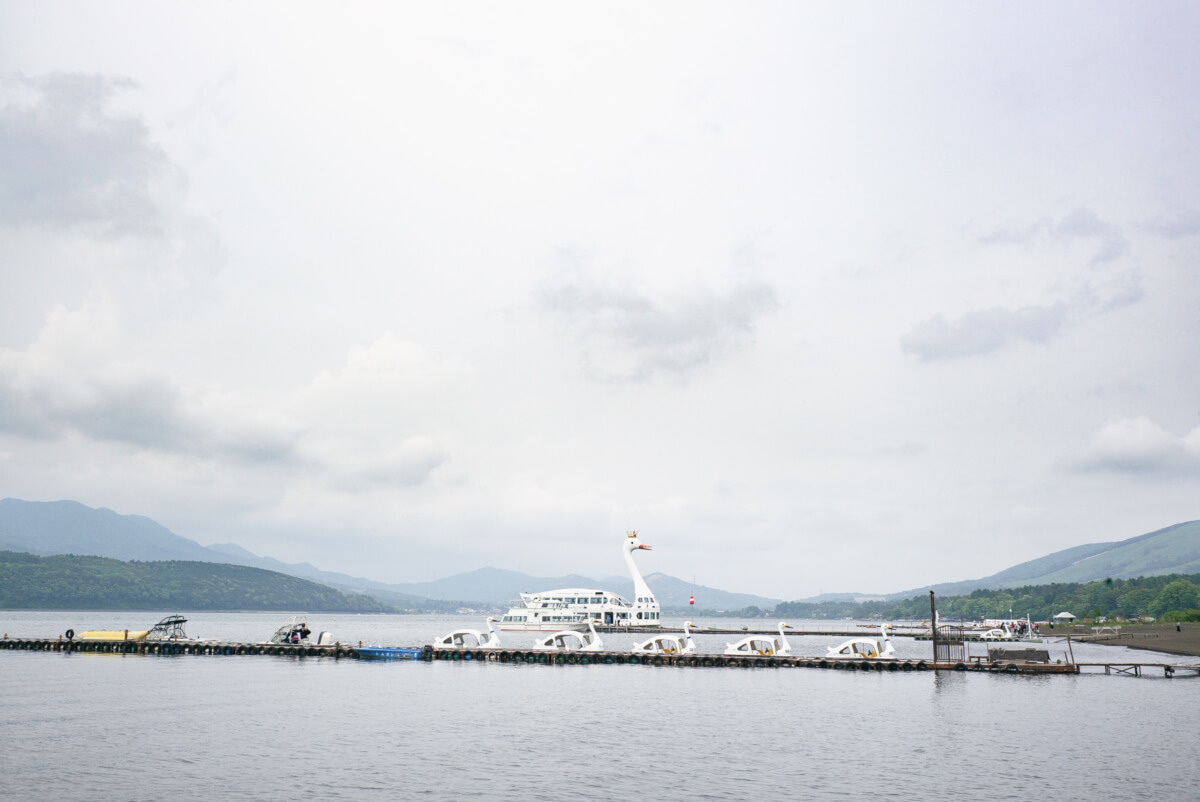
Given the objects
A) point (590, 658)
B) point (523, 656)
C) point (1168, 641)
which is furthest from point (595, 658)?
point (1168, 641)

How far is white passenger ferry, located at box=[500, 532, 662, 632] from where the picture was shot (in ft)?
521

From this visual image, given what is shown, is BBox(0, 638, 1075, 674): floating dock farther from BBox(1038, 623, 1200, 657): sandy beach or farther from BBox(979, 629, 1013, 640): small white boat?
BBox(979, 629, 1013, 640): small white boat

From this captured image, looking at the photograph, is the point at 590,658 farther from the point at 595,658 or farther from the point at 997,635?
the point at 997,635

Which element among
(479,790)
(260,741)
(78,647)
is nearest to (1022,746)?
(479,790)

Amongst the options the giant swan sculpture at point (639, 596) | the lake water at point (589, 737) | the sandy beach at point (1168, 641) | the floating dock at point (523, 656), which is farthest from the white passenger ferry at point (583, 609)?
the lake water at point (589, 737)

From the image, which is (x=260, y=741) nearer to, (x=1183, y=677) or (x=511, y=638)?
(x=1183, y=677)

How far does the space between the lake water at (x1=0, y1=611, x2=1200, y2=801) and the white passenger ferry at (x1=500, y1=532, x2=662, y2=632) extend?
8517 cm

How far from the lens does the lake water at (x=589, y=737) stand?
3331 centimetres

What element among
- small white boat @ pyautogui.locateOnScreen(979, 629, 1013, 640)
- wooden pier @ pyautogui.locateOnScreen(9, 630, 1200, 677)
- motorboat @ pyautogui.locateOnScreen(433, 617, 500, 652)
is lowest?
small white boat @ pyautogui.locateOnScreen(979, 629, 1013, 640)

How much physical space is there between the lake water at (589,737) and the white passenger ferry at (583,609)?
85.2m

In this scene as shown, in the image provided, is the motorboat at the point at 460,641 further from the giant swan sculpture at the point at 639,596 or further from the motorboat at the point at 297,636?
the giant swan sculpture at the point at 639,596

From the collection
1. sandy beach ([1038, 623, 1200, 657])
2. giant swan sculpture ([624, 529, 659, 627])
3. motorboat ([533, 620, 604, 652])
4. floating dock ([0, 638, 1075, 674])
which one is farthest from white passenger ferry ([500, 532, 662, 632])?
sandy beach ([1038, 623, 1200, 657])

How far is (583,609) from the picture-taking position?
162 m

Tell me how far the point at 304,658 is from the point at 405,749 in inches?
2362
